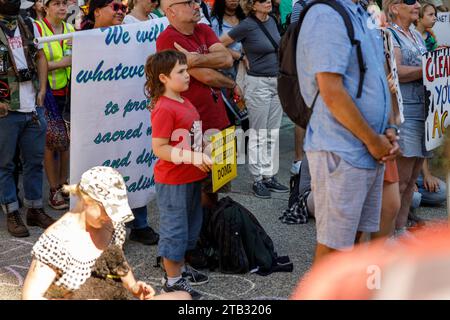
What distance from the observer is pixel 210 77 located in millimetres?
4586

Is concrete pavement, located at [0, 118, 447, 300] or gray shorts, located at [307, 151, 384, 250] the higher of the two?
gray shorts, located at [307, 151, 384, 250]

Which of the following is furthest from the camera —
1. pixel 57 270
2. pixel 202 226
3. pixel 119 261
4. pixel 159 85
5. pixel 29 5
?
pixel 29 5

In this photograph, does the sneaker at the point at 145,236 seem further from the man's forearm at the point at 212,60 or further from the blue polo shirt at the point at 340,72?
the blue polo shirt at the point at 340,72

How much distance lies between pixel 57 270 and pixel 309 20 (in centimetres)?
156

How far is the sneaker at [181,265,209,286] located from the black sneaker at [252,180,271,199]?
1.91 meters

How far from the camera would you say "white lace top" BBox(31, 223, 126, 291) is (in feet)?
10.0

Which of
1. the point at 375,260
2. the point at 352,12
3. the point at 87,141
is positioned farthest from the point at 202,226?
the point at 375,260

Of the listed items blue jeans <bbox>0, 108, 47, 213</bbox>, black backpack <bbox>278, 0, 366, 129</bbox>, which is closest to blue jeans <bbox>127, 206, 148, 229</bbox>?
blue jeans <bbox>0, 108, 47, 213</bbox>

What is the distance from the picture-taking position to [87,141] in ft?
16.1

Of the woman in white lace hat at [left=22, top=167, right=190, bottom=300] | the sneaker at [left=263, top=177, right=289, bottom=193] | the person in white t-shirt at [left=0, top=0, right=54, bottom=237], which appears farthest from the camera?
the sneaker at [left=263, top=177, right=289, bottom=193]

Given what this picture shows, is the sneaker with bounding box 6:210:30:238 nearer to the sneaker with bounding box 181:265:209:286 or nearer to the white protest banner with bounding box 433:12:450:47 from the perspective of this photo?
the sneaker with bounding box 181:265:209:286

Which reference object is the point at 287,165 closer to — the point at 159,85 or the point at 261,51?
the point at 261,51

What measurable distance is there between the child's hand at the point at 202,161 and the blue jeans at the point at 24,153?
1.87m

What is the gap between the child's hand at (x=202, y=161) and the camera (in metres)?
4.16
